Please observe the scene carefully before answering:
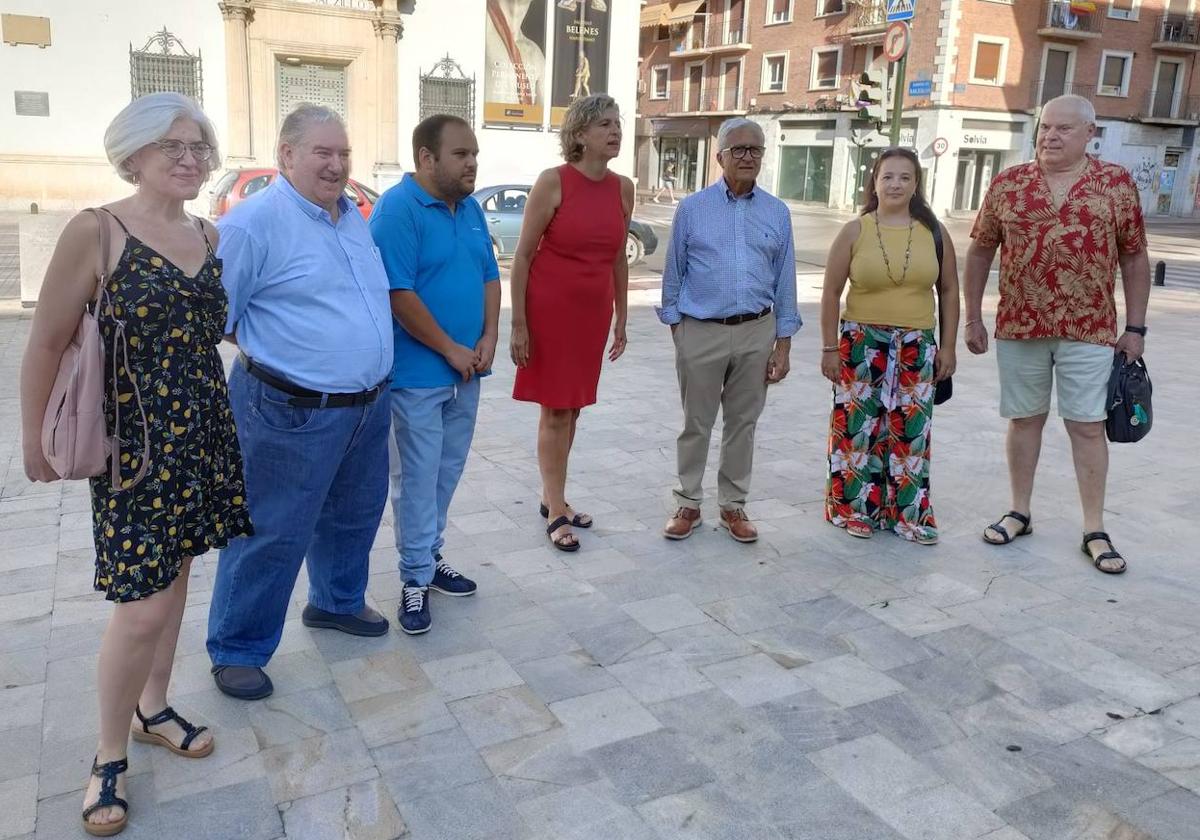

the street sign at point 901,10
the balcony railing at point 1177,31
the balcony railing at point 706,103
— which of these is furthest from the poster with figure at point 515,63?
the balcony railing at point 1177,31

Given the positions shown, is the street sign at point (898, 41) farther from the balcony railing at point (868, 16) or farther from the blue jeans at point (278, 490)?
the balcony railing at point (868, 16)

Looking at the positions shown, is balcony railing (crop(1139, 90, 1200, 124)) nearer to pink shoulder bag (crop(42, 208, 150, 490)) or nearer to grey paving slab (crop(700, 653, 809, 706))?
grey paving slab (crop(700, 653, 809, 706))

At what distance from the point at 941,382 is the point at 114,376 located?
377 cm

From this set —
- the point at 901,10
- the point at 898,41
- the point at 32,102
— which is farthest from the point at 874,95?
the point at 32,102

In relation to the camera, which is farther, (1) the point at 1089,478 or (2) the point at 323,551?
(1) the point at 1089,478

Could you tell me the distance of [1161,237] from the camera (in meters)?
29.0

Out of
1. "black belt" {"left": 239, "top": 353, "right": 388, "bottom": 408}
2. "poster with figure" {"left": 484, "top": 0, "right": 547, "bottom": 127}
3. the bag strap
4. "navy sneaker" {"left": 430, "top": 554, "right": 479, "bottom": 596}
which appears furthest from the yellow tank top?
"poster with figure" {"left": 484, "top": 0, "right": 547, "bottom": 127}

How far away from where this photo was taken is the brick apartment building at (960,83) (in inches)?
1437

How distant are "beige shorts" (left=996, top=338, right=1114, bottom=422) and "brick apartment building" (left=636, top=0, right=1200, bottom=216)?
3016 cm

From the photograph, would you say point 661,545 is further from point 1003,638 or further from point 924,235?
point 924,235

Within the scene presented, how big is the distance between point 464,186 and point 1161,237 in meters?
30.4

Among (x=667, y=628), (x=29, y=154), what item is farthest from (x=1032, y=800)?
(x=29, y=154)

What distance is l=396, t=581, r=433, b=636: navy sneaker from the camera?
377 centimetres

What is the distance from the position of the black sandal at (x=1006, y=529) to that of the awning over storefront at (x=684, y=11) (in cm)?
4680
